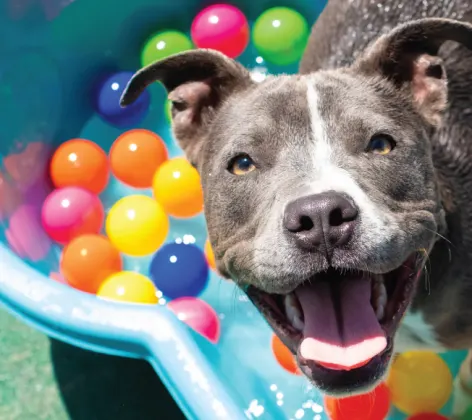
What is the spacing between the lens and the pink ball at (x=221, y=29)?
5371mm

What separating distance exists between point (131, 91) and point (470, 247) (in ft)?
5.64

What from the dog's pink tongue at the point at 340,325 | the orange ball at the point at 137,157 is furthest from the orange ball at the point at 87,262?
the dog's pink tongue at the point at 340,325

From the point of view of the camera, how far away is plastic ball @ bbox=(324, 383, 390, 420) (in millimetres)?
3848

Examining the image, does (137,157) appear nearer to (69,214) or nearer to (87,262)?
(69,214)

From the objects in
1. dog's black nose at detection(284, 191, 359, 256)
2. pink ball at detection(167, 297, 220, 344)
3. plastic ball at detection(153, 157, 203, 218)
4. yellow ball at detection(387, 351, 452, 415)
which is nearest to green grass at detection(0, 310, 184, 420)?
pink ball at detection(167, 297, 220, 344)

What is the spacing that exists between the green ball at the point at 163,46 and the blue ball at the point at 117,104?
0.72 feet

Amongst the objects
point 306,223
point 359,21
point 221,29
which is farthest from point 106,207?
point 306,223

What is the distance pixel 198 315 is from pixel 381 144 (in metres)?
2.05

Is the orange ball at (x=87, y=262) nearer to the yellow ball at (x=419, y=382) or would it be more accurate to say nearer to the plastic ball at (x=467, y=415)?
the yellow ball at (x=419, y=382)

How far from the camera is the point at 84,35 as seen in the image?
17.2 feet

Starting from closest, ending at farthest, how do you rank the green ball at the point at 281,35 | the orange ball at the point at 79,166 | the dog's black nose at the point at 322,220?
1. the dog's black nose at the point at 322,220
2. the orange ball at the point at 79,166
3. the green ball at the point at 281,35

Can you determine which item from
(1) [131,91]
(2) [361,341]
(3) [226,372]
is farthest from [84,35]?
(2) [361,341]

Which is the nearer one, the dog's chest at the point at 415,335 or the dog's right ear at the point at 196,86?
the dog's right ear at the point at 196,86

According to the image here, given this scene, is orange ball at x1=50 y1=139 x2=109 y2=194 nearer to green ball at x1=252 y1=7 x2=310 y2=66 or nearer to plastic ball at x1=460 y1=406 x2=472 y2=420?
green ball at x1=252 y1=7 x2=310 y2=66
